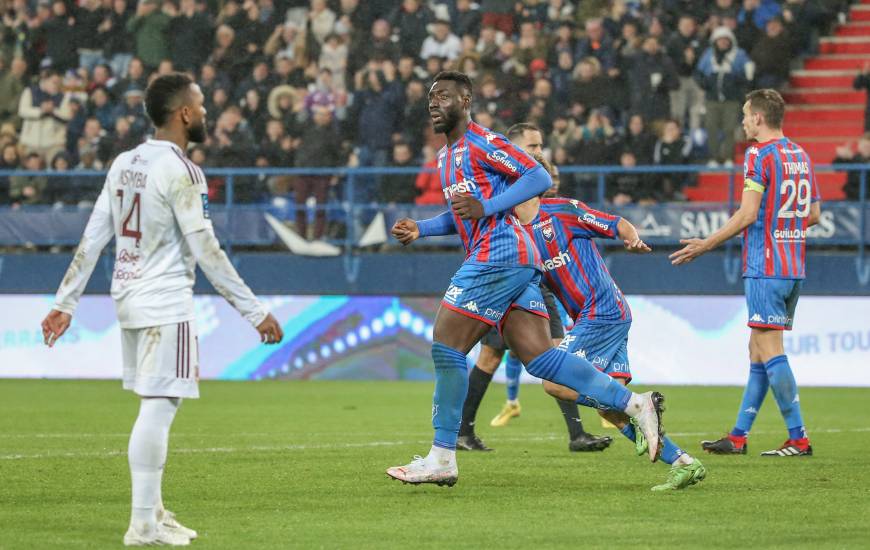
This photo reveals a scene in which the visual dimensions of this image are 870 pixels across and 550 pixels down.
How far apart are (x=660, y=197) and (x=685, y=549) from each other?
13.1 meters

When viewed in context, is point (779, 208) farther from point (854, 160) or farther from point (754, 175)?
point (854, 160)

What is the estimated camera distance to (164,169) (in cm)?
626

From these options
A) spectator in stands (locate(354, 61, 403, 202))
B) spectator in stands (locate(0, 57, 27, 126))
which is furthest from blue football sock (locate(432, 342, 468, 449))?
spectator in stands (locate(0, 57, 27, 126))

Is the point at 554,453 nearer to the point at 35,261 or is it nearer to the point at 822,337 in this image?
the point at 822,337

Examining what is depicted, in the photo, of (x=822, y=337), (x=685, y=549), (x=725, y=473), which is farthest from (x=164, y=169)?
(x=822, y=337)

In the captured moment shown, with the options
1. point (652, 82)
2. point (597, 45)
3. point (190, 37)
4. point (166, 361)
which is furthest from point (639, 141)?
point (166, 361)

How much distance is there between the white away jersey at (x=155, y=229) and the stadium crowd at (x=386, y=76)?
513 inches

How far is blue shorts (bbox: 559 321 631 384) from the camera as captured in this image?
932cm

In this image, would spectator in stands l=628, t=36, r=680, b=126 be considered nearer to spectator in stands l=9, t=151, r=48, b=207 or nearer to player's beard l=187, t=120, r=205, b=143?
spectator in stands l=9, t=151, r=48, b=207

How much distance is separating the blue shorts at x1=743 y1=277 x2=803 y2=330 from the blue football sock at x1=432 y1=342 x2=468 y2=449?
9.22 ft

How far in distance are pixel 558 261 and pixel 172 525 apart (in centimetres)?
379

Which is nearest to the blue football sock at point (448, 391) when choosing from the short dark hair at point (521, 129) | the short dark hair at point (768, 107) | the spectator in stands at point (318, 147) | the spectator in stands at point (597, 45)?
the short dark hair at point (521, 129)

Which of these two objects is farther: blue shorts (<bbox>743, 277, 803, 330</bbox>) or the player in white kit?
blue shorts (<bbox>743, 277, 803, 330</bbox>)

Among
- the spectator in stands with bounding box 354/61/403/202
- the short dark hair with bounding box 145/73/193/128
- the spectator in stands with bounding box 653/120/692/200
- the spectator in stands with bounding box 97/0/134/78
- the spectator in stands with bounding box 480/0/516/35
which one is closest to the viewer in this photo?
the short dark hair with bounding box 145/73/193/128
